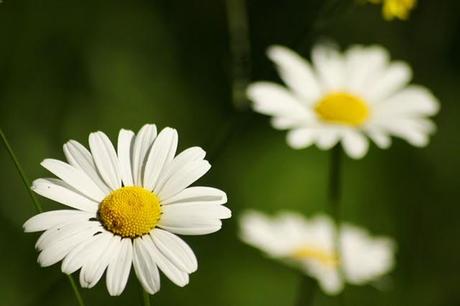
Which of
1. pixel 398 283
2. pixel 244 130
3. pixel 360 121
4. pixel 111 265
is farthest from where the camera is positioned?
pixel 244 130

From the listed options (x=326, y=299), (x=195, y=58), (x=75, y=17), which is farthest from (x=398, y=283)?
(x=75, y=17)

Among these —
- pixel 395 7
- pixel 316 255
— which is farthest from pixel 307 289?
pixel 395 7

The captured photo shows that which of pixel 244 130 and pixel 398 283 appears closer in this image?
pixel 398 283

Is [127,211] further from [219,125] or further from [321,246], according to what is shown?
[219,125]

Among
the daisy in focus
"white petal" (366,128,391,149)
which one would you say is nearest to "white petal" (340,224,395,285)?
"white petal" (366,128,391,149)

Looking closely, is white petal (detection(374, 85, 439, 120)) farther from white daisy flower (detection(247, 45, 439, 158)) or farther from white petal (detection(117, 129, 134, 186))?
white petal (detection(117, 129, 134, 186))

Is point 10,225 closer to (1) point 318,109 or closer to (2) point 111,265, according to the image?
(1) point 318,109
